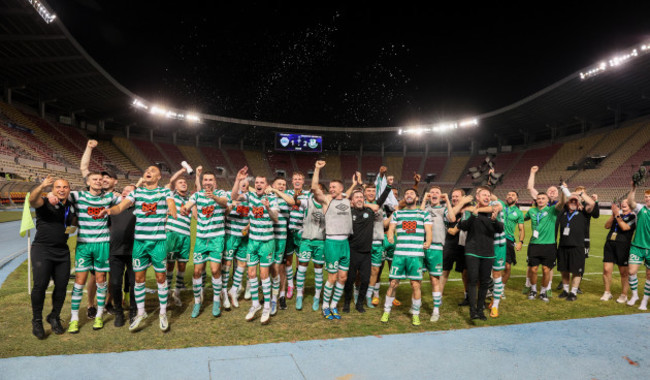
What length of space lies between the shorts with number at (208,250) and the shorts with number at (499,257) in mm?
5013

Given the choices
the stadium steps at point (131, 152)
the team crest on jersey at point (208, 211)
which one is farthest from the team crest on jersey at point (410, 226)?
the stadium steps at point (131, 152)

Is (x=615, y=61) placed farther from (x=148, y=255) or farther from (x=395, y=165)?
(x=148, y=255)

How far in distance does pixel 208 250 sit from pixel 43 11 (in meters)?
23.1

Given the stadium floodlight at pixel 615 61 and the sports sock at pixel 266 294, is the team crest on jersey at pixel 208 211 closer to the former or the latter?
the sports sock at pixel 266 294

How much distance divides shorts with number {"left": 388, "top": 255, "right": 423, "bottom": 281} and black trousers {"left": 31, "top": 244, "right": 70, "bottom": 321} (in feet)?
16.1

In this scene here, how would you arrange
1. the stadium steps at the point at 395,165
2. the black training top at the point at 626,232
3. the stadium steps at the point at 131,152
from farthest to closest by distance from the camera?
the stadium steps at the point at 395,165
the stadium steps at the point at 131,152
the black training top at the point at 626,232

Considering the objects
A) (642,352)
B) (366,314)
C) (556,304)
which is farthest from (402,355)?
(556,304)

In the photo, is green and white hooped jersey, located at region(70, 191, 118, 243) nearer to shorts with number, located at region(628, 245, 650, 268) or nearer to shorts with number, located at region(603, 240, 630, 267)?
shorts with number, located at region(603, 240, 630, 267)

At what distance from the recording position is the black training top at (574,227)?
7.01m

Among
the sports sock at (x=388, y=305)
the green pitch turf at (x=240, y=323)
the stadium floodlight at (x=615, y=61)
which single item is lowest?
the green pitch turf at (x=240, y=323)

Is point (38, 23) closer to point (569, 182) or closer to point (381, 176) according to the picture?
point (381, 176)

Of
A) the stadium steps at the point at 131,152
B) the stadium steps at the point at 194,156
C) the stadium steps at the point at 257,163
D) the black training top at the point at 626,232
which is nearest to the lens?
the black training top at the point at 626,232

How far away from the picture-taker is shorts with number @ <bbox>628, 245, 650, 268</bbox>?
6.68m

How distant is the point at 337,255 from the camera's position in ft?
18.8
